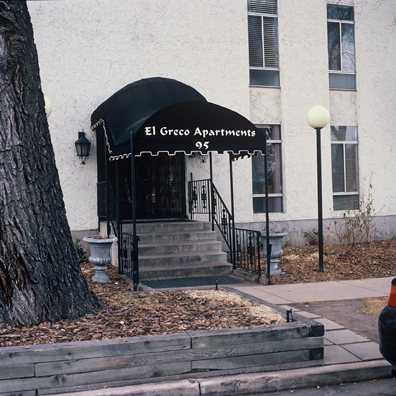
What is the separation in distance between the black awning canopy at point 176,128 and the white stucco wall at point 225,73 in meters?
→ 1.87

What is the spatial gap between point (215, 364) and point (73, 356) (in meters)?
1.20

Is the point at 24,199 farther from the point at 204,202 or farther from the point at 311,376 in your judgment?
the point at 204,202

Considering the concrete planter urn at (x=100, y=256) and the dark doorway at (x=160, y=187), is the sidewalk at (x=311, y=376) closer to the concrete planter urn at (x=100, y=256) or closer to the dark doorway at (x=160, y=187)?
the concrete planter urn at (x=100, y=256)

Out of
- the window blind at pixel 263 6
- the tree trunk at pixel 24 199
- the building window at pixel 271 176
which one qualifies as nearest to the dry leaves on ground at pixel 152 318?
the tree trunk at pixel 24 199

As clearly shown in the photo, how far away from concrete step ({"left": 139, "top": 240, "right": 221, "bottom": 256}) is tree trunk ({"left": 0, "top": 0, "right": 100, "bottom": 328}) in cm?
480

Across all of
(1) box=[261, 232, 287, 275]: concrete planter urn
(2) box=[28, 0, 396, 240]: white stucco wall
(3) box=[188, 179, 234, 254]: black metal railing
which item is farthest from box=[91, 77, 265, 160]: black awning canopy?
(3) box=[188, 179, 234, 254]: black metal railing

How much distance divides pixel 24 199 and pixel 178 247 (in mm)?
5503

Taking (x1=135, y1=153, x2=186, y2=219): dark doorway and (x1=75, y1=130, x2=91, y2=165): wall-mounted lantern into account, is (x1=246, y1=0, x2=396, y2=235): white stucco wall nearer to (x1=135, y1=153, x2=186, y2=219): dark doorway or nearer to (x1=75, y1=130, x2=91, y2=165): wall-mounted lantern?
(x1=135, y1=153, x2=186, y2=219): dark doorway

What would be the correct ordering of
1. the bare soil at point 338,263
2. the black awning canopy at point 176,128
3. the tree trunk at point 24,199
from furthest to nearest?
the bare soil at point 338,263
the black awning canopy at point 176,128
the tree trunk at point 24,199

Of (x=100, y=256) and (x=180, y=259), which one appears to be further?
(x=180, y=259)

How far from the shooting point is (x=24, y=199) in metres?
4.83

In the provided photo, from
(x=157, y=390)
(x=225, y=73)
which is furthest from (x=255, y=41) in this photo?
(x=157, y=390)

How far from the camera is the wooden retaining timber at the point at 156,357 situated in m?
3.90

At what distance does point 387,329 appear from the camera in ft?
12.9
